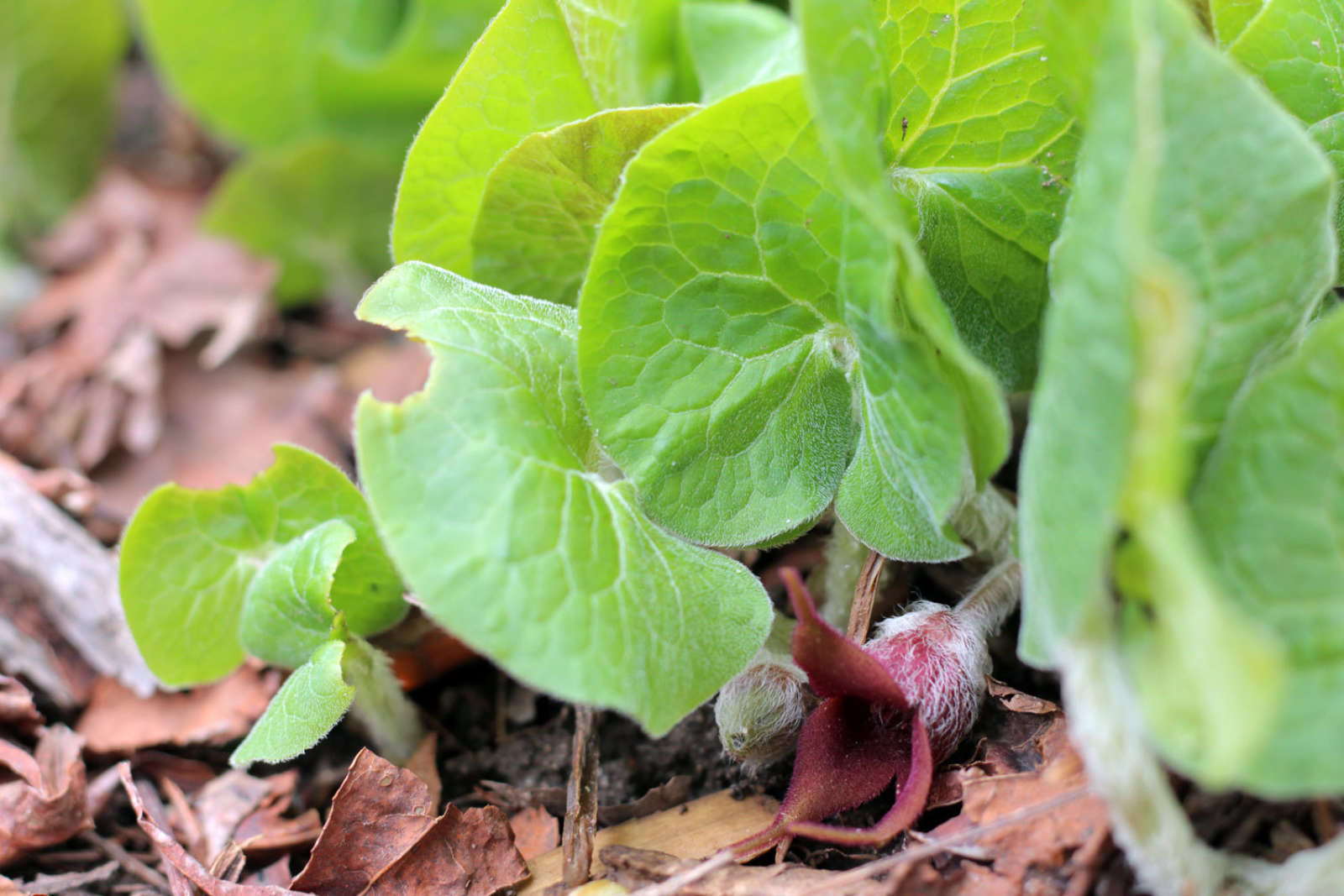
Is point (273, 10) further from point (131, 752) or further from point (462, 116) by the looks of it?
point (131, 752)

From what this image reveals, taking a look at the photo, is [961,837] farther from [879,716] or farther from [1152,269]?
[1152,269]

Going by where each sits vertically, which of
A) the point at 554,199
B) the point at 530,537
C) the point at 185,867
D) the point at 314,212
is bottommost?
the point at 185,867

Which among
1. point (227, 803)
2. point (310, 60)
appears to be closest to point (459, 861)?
point (227, 803)

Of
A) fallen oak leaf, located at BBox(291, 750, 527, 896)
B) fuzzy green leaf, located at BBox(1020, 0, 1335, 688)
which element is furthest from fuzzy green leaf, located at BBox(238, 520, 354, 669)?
fuzzy green leaf, located at BBox(1020, 0, 1335, 688)

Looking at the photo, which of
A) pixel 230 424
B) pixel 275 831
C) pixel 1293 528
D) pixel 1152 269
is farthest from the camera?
pixel 230 424

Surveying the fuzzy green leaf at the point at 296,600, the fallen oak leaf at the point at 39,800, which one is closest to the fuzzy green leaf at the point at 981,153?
the fuzzy green leaf at the point at 296,600

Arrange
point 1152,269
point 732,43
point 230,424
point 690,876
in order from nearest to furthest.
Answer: point 1152,269, point 690,876, point 732,43, point 230,424

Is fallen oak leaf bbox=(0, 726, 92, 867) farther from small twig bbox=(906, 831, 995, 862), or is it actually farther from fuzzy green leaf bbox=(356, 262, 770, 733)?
small twig bbox=(906, 831, 995, 862)
